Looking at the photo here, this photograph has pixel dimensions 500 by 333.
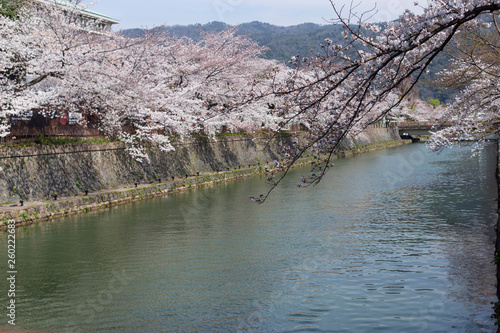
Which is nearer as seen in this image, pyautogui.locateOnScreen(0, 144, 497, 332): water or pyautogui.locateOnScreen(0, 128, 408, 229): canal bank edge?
pyautogui.locateOnScreen(0, 144, 497, 332): water

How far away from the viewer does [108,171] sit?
19312 millimetres

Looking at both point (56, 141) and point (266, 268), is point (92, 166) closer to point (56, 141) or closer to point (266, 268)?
point (56, 141)

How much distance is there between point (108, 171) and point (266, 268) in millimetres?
11926

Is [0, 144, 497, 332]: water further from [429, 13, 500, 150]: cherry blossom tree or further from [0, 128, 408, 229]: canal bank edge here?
[429, 13, 500, 150]: cherry blossom tree

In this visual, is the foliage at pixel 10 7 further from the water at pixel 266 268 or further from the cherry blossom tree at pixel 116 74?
the water at pixel 266 268

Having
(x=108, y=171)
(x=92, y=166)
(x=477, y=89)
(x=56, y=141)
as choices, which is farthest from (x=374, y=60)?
(x=108, y=171)

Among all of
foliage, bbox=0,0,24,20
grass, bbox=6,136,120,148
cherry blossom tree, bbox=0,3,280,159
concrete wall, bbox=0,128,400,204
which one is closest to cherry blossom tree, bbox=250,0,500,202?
cherry blossom tree, bbox=0,3,280,159

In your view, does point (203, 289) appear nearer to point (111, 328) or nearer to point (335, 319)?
point (111, 328)

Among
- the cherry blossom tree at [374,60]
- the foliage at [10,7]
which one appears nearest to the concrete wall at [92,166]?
the cherry blossom tree at [374,60]

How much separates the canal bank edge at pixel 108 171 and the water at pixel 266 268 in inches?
30.2

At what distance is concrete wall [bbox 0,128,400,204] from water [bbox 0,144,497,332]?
1.85 m

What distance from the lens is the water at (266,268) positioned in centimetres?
678

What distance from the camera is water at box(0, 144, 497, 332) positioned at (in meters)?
6.78

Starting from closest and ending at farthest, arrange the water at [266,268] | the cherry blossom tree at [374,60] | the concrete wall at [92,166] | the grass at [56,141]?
1. the cherry blossom tree at [374,60]
2. the water at [266,268]
3. the concrete wall at [92,166]
4. the grass at [56,141]
